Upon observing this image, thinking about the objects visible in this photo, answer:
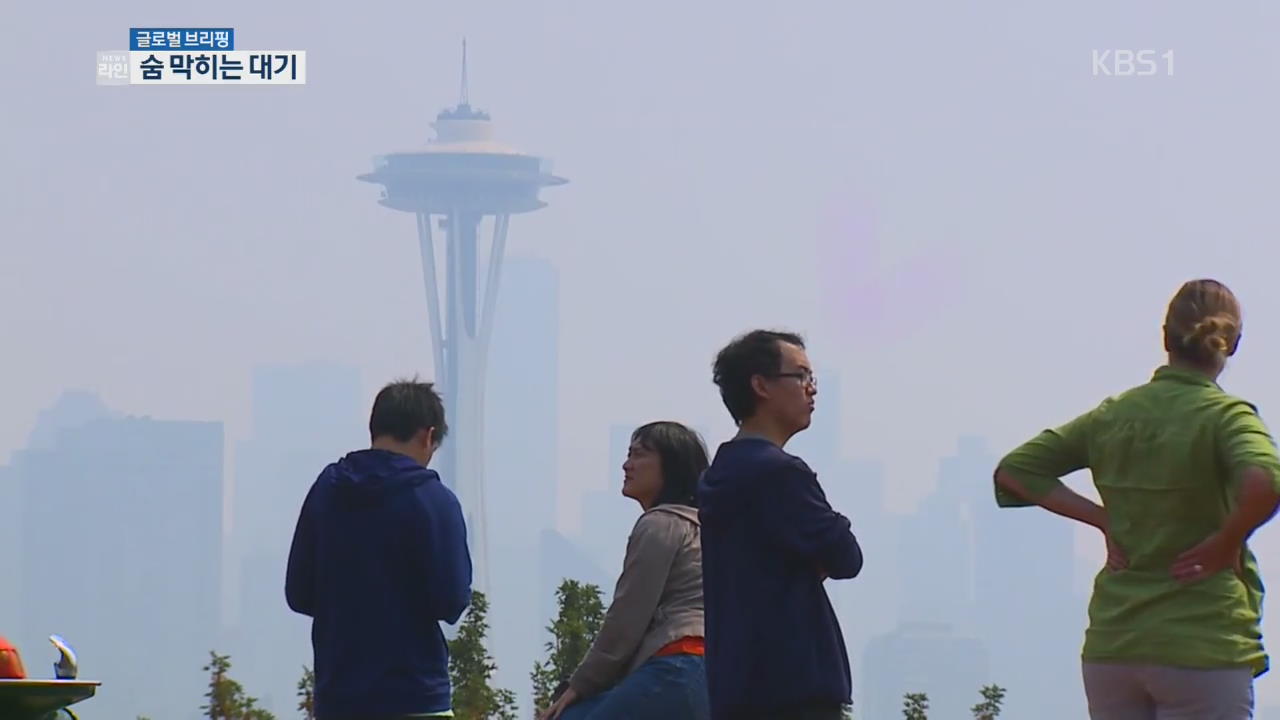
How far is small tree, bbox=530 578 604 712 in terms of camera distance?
12258 millimetres

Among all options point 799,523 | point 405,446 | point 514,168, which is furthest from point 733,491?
point 514,168

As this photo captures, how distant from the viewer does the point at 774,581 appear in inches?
187

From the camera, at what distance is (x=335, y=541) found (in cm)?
564

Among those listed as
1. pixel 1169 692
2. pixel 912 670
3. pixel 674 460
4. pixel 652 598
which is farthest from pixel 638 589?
pixel 912 670


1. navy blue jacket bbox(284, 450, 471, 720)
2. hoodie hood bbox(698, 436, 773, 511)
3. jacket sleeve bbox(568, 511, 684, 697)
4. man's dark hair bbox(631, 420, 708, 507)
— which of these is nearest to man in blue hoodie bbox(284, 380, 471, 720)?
navy blue jacket bbox(284, 450, 471, 720)

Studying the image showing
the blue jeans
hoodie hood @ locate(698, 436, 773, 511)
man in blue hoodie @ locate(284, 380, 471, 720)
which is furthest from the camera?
man in blue hoodie @ locate(284, 380, 471, 720)

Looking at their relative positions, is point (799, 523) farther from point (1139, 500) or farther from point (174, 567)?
point (174, 567)

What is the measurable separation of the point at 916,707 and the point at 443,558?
8.74 metres

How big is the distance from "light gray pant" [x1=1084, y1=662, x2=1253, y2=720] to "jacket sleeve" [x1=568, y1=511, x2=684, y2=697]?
3.70ft

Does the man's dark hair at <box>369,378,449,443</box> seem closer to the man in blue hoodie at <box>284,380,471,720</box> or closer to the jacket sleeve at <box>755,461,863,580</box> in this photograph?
the man in blue hoodie at <box>284,380,471,720</box>

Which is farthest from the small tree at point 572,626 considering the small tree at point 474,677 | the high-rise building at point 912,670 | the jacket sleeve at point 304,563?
the high-rise building at point 912,670

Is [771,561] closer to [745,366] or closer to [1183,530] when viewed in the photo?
[745,366]

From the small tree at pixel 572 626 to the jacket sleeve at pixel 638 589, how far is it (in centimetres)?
646

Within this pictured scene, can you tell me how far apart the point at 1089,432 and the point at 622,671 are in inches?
52.1
